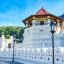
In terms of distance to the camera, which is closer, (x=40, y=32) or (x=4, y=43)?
(x=40, y=32)

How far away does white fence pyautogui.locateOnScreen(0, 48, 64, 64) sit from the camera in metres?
18.6

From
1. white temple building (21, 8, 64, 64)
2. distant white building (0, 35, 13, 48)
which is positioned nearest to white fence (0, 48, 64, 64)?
white temple building (21, 8, 64, 64)

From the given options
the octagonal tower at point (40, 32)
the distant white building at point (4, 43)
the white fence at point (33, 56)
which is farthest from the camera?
the distant white building at point (4, 43)

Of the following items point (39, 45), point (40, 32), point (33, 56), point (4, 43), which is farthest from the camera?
point (4, 43)

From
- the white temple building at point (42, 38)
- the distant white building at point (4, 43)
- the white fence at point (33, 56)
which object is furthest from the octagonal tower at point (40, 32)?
the distant white building at point (4, 43)

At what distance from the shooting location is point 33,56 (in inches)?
875

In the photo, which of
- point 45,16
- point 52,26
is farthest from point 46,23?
point 52,26

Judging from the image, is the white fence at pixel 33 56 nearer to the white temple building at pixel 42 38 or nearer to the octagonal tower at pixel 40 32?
the white temple building at pixel 42 38

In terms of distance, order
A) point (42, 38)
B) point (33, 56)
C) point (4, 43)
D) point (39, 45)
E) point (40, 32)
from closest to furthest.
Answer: point (33, 56)
point (39, 45)
point (42, 38)
point (40, 32)
point (4, 43)

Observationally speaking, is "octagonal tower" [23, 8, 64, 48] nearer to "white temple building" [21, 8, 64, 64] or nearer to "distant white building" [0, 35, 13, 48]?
"white temple building" [21, 8, 64, 64]

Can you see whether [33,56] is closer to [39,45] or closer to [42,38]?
[39,45]

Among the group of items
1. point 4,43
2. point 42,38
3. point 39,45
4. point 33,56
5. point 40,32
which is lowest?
point 33,56

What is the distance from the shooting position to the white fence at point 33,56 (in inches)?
731

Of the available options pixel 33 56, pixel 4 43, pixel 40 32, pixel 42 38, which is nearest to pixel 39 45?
pixel 42 38
